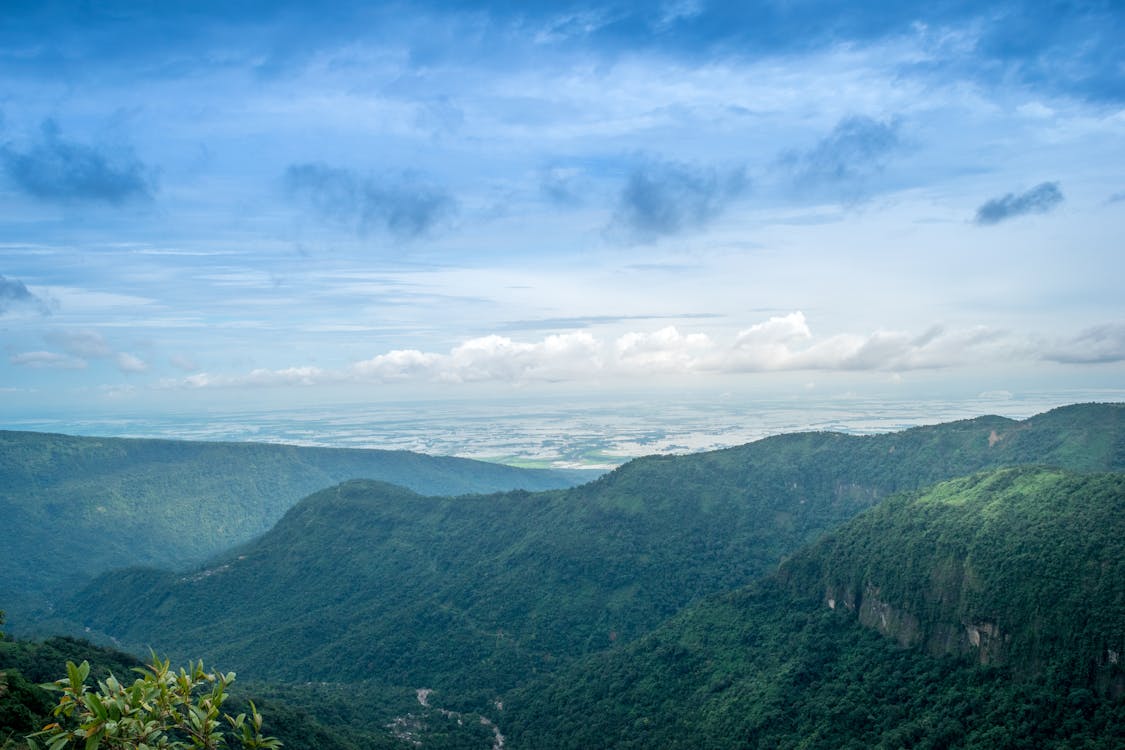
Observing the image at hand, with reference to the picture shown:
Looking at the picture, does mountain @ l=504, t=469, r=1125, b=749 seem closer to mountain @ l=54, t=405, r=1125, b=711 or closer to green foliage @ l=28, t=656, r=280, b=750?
mountain @ l=54, t=405, r=1125, b=711

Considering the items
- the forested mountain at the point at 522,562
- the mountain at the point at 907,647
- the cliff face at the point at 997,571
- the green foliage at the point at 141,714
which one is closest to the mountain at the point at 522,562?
the forested mountain at the point at 522,562

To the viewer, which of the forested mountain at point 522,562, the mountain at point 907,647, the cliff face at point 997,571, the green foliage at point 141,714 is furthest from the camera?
the forested mountain at point 522,562

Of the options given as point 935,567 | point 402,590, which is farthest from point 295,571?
point 935,567

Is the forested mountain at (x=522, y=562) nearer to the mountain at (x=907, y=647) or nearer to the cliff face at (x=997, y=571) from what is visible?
the mountain at (x=907, y=647)

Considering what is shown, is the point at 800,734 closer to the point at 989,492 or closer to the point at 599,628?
the point at 989,492

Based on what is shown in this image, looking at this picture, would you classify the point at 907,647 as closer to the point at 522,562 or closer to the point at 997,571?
the point at 997,571

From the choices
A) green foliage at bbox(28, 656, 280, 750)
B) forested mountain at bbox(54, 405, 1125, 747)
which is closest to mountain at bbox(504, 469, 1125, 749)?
forested mountain at bbox(54, 405, 1125, 747)
